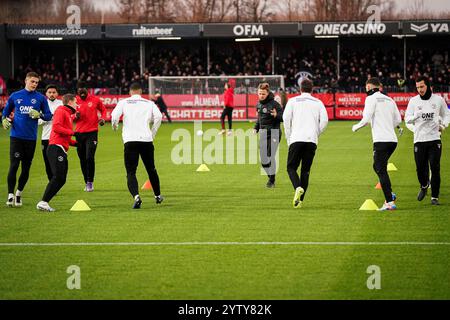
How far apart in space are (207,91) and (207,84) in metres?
0.41

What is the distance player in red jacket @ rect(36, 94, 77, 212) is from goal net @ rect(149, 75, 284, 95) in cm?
3185

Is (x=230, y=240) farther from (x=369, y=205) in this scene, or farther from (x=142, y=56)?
(x=142, y=56)

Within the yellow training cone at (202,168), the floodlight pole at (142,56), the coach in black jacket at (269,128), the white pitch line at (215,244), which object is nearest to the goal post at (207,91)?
the floodlight pole at (142,56)

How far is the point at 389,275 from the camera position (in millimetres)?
8859

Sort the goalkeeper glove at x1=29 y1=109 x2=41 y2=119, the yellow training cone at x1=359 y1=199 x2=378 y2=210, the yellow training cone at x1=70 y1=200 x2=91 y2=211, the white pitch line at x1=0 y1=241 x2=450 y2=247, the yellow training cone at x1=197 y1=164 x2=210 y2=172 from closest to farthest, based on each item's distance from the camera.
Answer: the white pitch line at x1=0 y1=241 x2=450 y2=247
the yellow training cone at x1=359 y1=199 x2=378 y2=210
the yellow training cone at x1=70 y1=200 x2=91 y2=211
the goalkeeper glove at x1=29 y1=109 x2=41 y2=119
the yellow training cone at x1=197 y1=164 x2=210 y2=172

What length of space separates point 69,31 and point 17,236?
40.1 m

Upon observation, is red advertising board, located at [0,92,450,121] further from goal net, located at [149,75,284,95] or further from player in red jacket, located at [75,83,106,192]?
player in red jacket, located at [75,83,106,192]

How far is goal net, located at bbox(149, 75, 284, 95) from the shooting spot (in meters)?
45.8

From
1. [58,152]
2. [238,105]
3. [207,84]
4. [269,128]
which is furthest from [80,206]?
[207,84]

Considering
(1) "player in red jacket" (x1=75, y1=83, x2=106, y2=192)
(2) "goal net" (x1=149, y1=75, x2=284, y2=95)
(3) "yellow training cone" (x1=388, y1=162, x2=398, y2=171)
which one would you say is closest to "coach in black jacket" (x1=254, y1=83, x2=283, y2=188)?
(1) "player in red jacket" (x1=75, y1=83, x2=106, y2=192)

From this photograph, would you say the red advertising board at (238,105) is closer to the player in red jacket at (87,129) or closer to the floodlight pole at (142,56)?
the floodlight pole at (142,56)

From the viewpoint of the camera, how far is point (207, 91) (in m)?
45.8

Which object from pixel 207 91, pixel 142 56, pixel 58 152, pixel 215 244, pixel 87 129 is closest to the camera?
pixel 215 244
